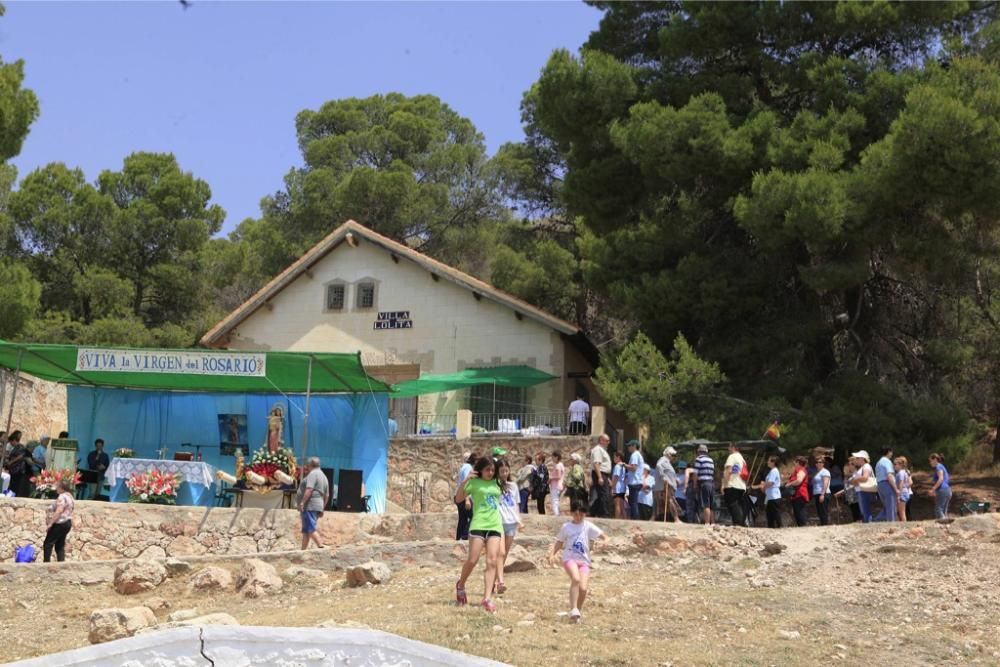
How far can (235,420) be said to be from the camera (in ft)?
72.9

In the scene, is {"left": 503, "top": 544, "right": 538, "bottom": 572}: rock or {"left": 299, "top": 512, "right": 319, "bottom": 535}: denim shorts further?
{"left": 299, "top": 512, "right": 319, "bottom": 535}: denim shorts

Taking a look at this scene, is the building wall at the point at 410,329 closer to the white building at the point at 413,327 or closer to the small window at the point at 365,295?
the white building at the point at 413,327

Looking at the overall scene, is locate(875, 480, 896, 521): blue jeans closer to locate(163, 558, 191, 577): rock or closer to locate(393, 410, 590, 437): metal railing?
locate(393, 410, 590, 437): metal railing

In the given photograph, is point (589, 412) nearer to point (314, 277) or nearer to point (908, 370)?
point (908, 370)

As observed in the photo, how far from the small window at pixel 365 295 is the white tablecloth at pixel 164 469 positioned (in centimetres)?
1171

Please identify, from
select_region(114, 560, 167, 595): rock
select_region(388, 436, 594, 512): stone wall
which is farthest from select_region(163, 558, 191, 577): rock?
select_region(388, 436, 594, 512): stone wall

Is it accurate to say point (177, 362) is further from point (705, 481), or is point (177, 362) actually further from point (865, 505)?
point (865, 505)

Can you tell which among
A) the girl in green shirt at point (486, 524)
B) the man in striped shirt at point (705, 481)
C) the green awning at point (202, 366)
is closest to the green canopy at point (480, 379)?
the green awning at point (202, 366)

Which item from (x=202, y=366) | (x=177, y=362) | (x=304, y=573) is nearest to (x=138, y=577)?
(x=304, y=573)

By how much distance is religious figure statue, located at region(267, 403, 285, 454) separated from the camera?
820 inches

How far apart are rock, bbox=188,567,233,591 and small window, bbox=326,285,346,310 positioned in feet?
55.4

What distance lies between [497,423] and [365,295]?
613cm

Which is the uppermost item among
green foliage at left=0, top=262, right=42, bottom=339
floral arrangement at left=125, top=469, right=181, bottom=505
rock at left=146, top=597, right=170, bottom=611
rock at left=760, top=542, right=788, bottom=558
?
green foliage at left=0, top=262, right=42, bottom=339

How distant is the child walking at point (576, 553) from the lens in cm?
1082
